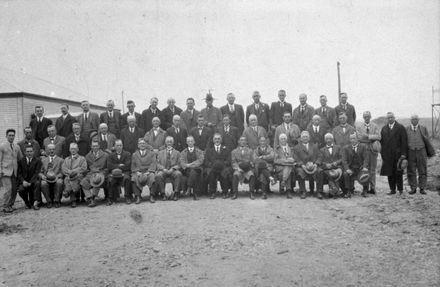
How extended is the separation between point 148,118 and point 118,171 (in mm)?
2114

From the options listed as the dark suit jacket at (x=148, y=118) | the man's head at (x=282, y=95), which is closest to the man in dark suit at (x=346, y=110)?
the man's head at (x=282, y=95)

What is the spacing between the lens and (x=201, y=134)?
979 cm

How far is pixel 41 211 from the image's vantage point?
8.20m

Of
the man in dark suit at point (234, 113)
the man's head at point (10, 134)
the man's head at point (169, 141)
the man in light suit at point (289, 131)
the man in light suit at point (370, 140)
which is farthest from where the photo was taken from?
the man in dark suit at point (234, 113)

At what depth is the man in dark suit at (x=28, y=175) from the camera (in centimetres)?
874

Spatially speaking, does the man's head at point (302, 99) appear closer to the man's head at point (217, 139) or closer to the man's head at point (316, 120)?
the man's head at point (316, 120)

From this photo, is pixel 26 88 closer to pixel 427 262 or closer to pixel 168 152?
pixel 168 152

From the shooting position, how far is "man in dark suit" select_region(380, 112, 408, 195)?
29.2 feet

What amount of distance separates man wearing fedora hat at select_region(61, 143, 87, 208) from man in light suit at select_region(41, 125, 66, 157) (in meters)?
0.57

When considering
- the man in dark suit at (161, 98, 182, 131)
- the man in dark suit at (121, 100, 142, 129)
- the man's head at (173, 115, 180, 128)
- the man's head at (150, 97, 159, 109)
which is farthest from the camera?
the man in dark suit at (161, 98, 182, 131)

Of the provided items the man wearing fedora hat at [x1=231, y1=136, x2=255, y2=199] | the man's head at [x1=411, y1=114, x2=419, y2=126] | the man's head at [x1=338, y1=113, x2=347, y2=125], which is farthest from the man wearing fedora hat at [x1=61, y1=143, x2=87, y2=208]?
the man's head at [x1=411, y1=114, x2=419, y2=126]

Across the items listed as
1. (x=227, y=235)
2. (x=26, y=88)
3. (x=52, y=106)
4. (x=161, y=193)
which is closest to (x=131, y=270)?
(x=227, y=235)

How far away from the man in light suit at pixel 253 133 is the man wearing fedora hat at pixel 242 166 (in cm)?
35

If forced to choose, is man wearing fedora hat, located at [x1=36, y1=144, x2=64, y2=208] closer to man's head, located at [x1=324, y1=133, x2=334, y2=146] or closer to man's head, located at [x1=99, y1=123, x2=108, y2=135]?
man's head, located at [x1=99, y1=123, x2=108, y2=135]
